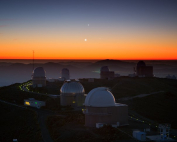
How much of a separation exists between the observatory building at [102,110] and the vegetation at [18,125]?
724cm

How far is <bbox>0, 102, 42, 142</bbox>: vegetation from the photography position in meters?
40.4

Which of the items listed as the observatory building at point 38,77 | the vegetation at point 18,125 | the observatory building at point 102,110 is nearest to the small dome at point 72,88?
the vegetation at point 18,125

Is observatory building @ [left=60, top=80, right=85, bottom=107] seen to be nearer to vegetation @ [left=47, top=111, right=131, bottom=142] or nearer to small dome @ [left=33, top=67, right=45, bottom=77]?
vegetation @ [left=47, top=111, right=131, bottom=142]

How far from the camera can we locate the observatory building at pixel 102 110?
39594 mm

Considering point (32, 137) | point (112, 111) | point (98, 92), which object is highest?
point (98, 92)

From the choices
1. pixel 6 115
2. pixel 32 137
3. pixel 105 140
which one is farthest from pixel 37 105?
pixel 105 140

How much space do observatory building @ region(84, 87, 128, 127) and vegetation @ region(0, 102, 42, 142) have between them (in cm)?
724

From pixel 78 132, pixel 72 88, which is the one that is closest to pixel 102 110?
pixel 78 132

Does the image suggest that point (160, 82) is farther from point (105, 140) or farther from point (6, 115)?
point (105, 140)

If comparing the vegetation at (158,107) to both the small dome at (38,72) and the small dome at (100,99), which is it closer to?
the small dome at (100,99)

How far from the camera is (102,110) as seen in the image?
39594mm

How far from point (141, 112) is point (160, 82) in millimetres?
39084

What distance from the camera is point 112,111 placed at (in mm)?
40031

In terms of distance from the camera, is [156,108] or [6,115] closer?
[6,115]
